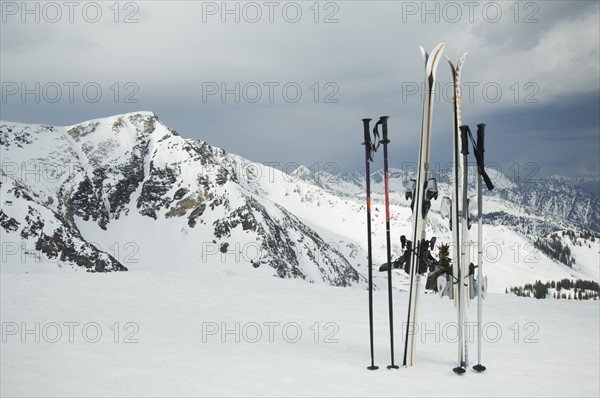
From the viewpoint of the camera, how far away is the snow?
8.22 m

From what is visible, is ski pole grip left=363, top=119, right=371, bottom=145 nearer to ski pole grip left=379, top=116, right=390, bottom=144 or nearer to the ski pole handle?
ski pole grip left=379, top=116, right=390, bottom=144

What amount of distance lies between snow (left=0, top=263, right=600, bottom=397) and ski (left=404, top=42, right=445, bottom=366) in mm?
860

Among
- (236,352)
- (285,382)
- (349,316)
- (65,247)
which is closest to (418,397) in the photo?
(285,382)

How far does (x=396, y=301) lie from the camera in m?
16.5

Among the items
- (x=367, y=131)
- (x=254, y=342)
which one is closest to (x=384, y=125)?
(x=367, y=131)

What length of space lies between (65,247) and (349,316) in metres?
171

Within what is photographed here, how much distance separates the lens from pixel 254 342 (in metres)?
11.0

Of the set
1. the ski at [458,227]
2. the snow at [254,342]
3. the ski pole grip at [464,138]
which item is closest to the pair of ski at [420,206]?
the ski at [458,227]

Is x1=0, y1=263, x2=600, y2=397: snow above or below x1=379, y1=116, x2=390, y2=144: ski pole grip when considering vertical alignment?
below

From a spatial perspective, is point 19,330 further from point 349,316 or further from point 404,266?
point 404,266

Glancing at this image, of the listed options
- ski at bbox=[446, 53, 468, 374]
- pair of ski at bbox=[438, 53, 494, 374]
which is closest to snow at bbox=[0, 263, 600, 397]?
ski at bbox=[446, 53, 468, 374]

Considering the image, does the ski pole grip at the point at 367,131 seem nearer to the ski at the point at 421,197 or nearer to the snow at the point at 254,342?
the ski at the point at 421,197

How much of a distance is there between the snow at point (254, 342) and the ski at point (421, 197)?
86cm

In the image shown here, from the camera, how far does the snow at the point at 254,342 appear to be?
8.22 metres
